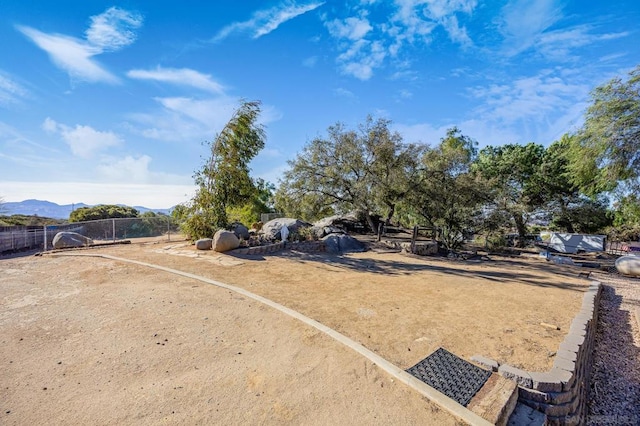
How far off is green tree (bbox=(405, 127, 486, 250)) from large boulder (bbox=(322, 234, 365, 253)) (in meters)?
3.48

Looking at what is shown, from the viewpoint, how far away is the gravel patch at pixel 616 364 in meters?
3.49

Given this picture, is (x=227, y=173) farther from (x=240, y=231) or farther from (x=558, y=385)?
(x=558, y=385)

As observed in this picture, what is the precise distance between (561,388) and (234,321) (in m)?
3.72

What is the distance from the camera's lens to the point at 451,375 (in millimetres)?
2811

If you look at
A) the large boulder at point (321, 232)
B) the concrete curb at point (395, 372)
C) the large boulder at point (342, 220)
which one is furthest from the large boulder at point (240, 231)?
the large boulder at point (342, 220)

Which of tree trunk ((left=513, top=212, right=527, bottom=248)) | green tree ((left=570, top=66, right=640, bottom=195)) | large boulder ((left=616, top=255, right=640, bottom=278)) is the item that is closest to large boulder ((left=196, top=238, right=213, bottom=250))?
large boulder ((left=616, top=255, right=640, bottom=278))

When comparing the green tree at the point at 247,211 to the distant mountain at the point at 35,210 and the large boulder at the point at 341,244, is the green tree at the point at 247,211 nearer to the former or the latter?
the distant mountain at the point at 35,210

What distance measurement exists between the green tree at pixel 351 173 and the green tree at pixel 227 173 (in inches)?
126

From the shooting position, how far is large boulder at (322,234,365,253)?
36.0 feet

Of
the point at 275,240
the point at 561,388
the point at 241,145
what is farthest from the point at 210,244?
the point at 561,388

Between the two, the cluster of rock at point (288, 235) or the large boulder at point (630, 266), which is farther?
the cluster of rock at point (288, 235)

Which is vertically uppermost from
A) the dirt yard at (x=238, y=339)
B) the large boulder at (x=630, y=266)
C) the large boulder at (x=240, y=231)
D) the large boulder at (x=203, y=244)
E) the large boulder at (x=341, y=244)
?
the large boulder at (x=240, y=231)

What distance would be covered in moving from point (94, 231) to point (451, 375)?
533 inches

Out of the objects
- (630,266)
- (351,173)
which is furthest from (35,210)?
(630,266)
